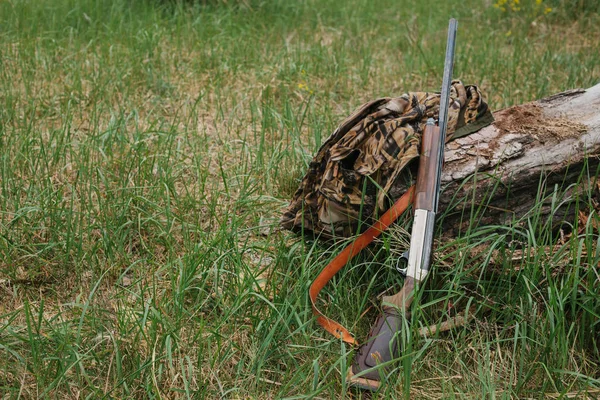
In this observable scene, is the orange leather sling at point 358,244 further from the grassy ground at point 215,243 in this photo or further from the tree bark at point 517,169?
the tree bark at point 517,169

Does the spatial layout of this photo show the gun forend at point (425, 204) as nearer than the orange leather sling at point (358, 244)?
Yes

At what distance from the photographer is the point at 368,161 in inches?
110

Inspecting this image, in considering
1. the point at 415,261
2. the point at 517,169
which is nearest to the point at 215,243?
the point at 415,261

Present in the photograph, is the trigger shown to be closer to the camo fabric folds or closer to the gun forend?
the gun forend

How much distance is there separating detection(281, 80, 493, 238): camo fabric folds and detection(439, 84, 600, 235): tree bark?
0.14 metres

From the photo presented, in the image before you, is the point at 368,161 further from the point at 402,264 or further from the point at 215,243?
the point at 215,243

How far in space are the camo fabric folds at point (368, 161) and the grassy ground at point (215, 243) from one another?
0.16 m

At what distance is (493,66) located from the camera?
5.02m

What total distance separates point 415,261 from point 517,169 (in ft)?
2.05

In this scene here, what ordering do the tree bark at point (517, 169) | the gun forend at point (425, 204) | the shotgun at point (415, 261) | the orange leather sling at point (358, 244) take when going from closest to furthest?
the shotgun at point (415, 261)
the gun forend at point (425, 204)
the orange leather sling at point (358, 244)
the tree bark at point (517, 169)

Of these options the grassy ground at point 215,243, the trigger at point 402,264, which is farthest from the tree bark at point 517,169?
the trigger at point 402,264

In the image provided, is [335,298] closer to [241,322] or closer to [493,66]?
[241,322]

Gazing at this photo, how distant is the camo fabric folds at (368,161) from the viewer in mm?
2775

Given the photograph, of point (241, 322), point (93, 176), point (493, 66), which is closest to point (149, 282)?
point (241, 322)
